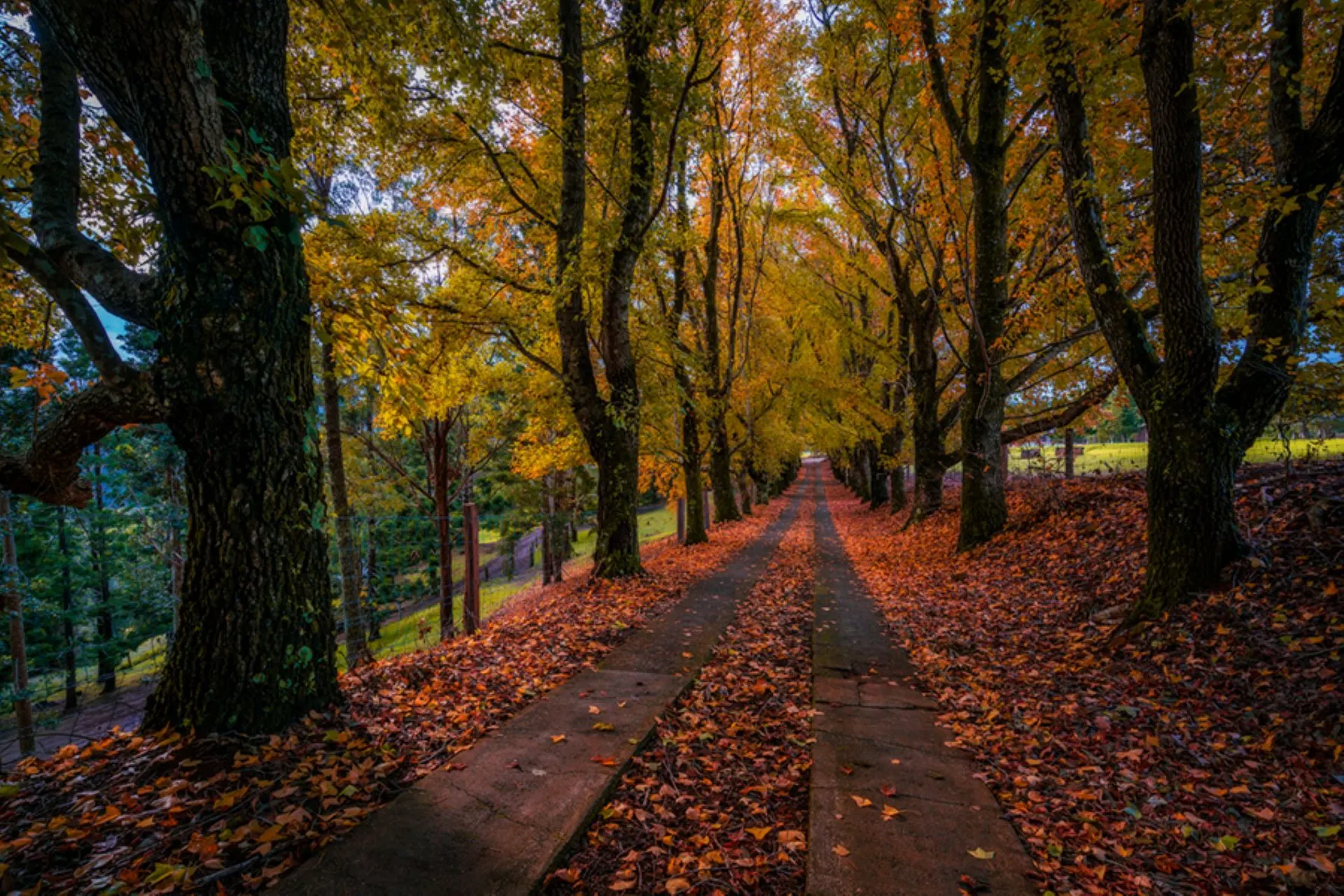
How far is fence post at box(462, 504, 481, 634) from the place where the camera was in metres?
6.75

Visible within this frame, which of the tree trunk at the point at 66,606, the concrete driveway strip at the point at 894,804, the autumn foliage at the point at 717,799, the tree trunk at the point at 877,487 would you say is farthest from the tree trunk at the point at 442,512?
the tree trunk at the point at 877,487

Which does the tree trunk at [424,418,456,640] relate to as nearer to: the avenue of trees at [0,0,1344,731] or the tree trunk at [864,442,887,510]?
the avenue of trees at [0,0,1344,731]

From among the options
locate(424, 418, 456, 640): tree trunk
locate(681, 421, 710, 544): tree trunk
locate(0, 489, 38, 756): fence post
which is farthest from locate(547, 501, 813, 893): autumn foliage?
locate(0, 489, 38, 756): fence post

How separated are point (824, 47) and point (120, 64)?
10.7 metres

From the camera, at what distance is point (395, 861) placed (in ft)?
7.12

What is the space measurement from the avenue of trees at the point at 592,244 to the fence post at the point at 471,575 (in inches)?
51.8

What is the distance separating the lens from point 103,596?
18375mm

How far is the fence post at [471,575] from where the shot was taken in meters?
6.75

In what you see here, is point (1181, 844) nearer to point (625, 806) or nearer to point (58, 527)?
point (625, 806)

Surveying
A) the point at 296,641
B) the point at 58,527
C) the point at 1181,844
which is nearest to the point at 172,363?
the point at 296,641

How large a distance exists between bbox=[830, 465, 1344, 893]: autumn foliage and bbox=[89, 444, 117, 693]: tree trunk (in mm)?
18975

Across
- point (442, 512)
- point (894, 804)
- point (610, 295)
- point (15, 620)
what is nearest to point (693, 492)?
point (442, 512)

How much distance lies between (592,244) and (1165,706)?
6781 millimetres

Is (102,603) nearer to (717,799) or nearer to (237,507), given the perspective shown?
(237,507)
